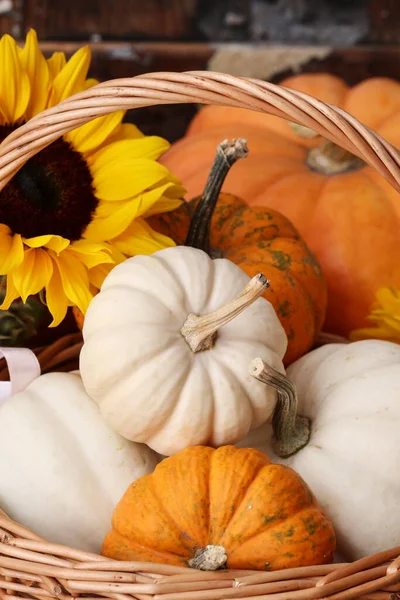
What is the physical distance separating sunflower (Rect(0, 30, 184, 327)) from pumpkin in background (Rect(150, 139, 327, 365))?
0.17 feet

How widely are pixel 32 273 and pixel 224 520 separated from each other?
0.42m

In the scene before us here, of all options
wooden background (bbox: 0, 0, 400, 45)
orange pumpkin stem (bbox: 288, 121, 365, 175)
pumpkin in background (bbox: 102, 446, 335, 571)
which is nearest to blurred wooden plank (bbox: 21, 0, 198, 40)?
wooden background (bbox: 0, 0, 400, 45)

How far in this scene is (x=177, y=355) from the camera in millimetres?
854

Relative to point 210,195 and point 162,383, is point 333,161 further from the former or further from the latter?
point 162,383

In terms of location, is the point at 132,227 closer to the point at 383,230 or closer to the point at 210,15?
the point at 383,230

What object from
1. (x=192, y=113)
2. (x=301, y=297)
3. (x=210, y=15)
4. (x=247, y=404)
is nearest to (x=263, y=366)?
(x=247, y=404)

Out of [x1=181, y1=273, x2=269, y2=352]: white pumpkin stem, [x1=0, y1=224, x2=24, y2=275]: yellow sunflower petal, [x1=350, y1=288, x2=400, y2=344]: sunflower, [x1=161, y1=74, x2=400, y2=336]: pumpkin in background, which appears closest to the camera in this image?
[x1=181, y1=273, x2=269, y2=352]: white pumpkin stem

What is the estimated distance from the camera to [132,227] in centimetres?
108

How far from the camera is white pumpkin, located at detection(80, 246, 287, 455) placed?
0.85 metres

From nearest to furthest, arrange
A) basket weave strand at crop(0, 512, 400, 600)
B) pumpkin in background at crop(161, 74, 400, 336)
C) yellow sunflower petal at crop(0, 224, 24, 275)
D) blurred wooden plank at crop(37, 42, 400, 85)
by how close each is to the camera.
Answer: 1. basket weave strand at crop(0, 512, 400, 600)
2. yellow sunflower petal at crop(0, 224, 24, 275)
3. pumpkin in background at crop(161, 74, 400, 336)
4. blurred wooden plank at crop(37, 42, 400, 85)

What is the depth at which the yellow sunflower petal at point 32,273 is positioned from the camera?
982 mm

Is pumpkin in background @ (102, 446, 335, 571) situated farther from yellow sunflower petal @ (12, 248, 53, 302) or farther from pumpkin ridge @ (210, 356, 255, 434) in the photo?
yellow sunflower petal @ (12, 248, 53, 302)

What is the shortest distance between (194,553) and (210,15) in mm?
1582

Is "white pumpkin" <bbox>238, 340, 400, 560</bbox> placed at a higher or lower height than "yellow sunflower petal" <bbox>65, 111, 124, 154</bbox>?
lower
